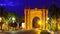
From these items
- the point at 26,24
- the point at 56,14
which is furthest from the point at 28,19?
the point at 56,14

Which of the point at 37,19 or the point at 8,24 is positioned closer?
the point at 8,24

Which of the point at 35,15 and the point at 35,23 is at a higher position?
the point at 35,15

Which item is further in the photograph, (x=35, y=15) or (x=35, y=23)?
(x=35, y=23)

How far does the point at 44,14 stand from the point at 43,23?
110 inches

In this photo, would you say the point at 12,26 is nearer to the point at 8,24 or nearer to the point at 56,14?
the point at 8,24

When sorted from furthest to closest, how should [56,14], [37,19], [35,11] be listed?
[37,19] < [35,11] < [56,14]

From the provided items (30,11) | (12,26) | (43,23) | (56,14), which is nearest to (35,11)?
(30,11)

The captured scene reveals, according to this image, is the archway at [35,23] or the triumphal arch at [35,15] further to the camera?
the archway at [35,23]

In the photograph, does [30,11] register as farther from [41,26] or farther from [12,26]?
[12,26]

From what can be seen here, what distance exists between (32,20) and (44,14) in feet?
13.6

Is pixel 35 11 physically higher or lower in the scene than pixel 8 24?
higher

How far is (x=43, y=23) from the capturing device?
49.8 m

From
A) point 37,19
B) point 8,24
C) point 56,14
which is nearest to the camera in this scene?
point 56,14

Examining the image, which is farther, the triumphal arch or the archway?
the archway
